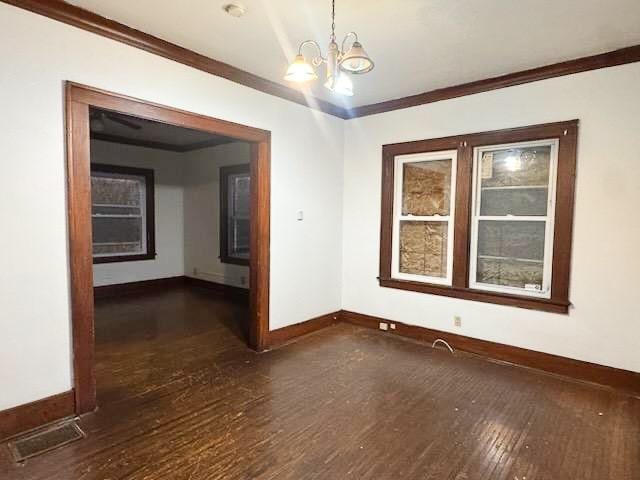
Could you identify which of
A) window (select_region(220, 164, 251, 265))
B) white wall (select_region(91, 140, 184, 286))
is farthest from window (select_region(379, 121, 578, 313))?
white wall (select_region(91, 140, 184, 286))

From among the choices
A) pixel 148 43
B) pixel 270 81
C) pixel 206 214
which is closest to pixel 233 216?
pixel 206 214

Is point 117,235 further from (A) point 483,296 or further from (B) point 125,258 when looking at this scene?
(A) point 483,296

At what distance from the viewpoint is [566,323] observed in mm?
3271

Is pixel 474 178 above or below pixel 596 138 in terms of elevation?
below

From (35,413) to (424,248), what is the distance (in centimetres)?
368

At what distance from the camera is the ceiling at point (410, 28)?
7.78ft

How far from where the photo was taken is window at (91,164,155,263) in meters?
6.07

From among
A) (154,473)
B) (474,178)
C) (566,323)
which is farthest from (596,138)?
(154,473)

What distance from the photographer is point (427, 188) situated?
421 centimetres

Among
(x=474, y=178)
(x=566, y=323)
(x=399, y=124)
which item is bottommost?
(x=566, y=323)

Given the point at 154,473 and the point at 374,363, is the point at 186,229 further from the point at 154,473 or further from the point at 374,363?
the point at 154,473

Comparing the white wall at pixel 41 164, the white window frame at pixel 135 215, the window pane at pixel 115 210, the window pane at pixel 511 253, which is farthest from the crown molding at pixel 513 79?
the window pane at pixel 115 210

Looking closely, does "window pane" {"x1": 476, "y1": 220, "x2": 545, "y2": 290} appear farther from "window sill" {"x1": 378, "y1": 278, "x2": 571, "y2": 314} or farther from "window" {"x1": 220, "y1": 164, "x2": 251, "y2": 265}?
"window" {"x1": 220, "y1": 164, "x2": 251, "y2": 265}

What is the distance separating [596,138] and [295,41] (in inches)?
101
